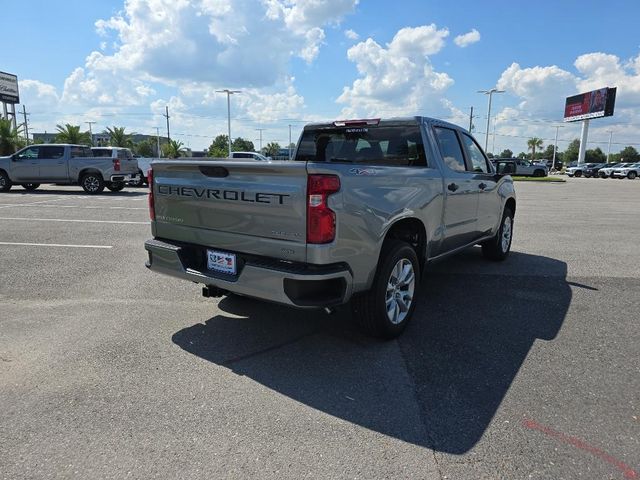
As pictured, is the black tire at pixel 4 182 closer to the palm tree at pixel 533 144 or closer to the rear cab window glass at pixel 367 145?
the rear cab window glass at pixel 367 145

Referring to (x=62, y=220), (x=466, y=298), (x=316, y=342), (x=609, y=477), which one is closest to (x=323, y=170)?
(x=316, y=342)

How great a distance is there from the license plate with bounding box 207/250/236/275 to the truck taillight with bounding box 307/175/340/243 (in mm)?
744

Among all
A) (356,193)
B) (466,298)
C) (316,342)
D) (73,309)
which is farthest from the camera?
(466,298)

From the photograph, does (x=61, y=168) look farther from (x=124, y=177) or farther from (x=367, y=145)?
(x=367, y=145)

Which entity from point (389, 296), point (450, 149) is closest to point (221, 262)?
point (389, 296)

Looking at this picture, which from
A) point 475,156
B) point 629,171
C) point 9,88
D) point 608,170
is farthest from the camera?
point 608,170

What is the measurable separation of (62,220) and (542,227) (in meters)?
11.2

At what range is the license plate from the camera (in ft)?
11.9

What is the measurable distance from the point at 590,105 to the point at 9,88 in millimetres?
70811

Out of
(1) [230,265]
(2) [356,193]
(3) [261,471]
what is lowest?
(3) [261,471]

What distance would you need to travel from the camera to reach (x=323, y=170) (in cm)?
318

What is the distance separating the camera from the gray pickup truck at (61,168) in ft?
58.4

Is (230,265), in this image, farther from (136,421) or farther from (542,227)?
(542,227)

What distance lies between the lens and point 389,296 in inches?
157
